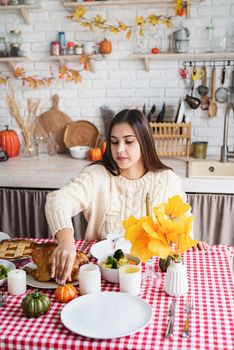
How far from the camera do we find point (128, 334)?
4.09ft

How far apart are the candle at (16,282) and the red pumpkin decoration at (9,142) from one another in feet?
7.23

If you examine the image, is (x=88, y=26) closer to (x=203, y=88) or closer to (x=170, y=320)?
(x=203, y=88)

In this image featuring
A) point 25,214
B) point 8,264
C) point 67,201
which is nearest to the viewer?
point 8,264

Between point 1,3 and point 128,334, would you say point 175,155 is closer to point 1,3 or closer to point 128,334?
point 1,3

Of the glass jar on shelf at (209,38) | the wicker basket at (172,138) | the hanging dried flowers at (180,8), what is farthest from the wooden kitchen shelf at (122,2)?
the wicker basket at (172,138)

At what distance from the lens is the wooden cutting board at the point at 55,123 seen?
3.73 m

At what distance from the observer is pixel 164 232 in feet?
4.29

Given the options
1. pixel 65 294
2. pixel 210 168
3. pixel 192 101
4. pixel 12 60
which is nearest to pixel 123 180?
pixel 65 294

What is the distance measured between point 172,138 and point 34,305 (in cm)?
234

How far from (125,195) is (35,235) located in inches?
47.8

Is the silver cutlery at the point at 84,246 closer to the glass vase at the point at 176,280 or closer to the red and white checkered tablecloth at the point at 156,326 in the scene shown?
the red and white checkered tablecloth at the point at 156,326

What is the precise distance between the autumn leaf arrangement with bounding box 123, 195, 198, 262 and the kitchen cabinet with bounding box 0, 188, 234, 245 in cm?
167

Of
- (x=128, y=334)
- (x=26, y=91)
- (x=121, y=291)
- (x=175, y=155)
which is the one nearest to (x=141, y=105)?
(x=175, y=155)

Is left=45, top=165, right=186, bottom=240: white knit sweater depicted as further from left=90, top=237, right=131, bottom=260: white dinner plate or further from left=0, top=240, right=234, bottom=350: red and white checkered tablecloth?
left=0, top=240, right=234, bottom=350: red and white checkered tablecloth
